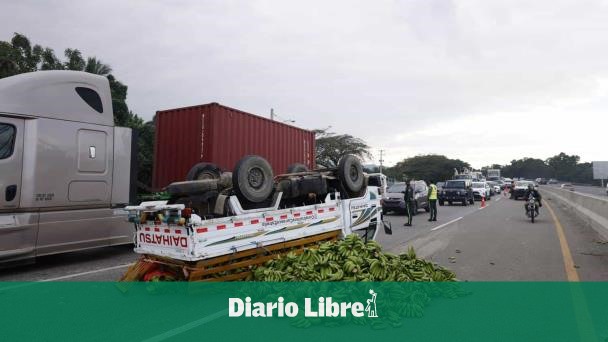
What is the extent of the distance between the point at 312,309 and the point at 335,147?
4331cm

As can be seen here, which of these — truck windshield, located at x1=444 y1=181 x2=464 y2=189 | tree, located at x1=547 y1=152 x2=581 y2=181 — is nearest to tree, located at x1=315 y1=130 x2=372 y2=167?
truck windshield, located at x1=444 y1=181 x2=464 y2=189

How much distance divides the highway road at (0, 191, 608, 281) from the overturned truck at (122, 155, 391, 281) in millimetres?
1427

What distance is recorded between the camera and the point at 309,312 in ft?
13.8

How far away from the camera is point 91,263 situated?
7.51 m

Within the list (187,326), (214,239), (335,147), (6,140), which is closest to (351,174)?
(214,239)

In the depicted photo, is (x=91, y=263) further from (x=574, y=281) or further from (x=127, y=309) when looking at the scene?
(x=574, y=281)

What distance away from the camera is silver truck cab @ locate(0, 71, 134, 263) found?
6.52 metres

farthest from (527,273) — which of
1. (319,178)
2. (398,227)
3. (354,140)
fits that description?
(354,140)

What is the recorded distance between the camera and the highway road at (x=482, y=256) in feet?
20.7

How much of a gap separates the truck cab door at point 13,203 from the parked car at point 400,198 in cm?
1383

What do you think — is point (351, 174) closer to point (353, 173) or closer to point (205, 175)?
point (353, 173)

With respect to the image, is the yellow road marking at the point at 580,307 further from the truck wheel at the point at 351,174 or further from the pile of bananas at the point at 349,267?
the truck wheel at the point at 351,174

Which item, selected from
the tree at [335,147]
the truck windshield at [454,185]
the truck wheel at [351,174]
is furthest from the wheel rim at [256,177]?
the tree at [335,147]

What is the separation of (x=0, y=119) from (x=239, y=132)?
4280 mm
